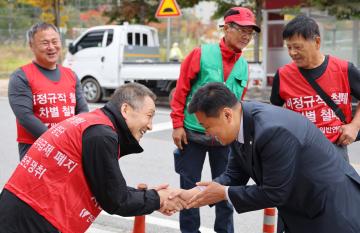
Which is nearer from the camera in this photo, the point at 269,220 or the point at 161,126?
the point at 269,220

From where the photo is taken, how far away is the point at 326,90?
347cm

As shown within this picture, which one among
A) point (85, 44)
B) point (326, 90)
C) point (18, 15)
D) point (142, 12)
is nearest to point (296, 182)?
point (326, 90)

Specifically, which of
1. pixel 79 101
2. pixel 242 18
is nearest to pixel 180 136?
pixel 79 101

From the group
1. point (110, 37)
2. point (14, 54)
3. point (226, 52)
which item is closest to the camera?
point (226, 52)

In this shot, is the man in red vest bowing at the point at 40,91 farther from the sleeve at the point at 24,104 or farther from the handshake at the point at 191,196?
the handshake at the point at 191,196

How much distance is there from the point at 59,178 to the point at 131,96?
518mm

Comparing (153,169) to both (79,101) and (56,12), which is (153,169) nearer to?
(79,101)

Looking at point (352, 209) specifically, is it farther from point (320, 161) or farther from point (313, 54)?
point (313, 54)

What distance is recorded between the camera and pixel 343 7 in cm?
1214

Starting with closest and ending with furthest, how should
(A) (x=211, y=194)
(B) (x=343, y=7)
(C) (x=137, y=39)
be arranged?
(A) (x=211, y=194)
(B) (x=343, y=7)
(C) (x=137, y=39)

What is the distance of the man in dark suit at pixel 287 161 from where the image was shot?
2381 millimetres

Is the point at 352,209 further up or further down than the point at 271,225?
further up

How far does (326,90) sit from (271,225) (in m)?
1.10

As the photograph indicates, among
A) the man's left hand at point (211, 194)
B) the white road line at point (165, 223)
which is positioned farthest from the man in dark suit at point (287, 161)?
the white road line at point (165, 223)
